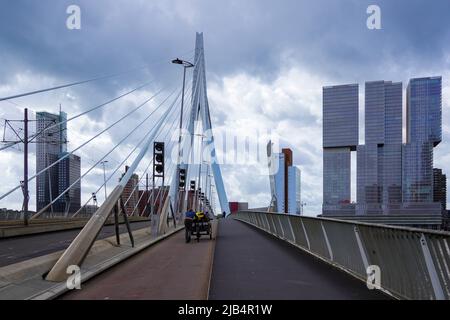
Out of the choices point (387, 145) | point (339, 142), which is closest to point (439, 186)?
point (339, 142)

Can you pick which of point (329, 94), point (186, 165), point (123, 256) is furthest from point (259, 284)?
point (329, 94)

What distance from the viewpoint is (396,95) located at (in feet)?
186

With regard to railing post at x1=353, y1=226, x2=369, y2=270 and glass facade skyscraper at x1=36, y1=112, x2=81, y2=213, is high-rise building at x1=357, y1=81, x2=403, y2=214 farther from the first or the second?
railing post at x1=353, y1=226, x2=369, y2=270

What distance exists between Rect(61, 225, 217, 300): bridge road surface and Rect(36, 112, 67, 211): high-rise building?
11.4 m

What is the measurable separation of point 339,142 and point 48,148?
29231mm

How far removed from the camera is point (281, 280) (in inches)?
355

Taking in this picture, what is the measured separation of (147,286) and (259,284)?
2078mm

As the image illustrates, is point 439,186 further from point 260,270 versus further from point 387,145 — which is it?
point 260,270

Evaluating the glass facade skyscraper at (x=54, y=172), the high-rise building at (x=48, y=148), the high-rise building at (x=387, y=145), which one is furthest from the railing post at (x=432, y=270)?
the high-rise building at (x=387, y=145)

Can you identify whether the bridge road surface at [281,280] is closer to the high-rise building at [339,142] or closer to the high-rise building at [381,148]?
the high-rise building at [381,148]

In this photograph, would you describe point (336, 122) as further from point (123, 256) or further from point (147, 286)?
point (147, 286)

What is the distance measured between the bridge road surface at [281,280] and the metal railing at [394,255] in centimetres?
32

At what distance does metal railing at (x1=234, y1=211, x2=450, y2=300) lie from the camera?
617 cm

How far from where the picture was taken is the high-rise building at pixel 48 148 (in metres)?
30.2
